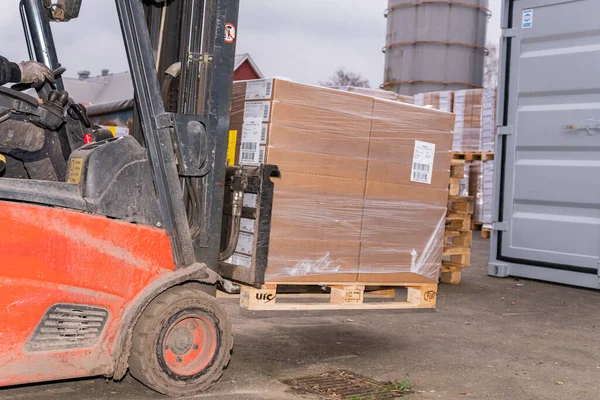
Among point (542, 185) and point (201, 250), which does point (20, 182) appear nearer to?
point (201, 250)

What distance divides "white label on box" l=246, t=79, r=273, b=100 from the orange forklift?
0.40 m

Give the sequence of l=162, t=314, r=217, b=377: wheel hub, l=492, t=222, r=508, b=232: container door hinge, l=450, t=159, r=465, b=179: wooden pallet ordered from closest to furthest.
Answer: l=162, t=314, r=217, b=377: wheel hub
l=450, t=159, r=465, b=179: wooden pallet
l=492, t=222, r=508, b=232: container door hinge

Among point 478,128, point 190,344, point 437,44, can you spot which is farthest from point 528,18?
point 437,44

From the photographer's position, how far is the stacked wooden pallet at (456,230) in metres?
8.09

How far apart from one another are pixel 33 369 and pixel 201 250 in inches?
42.6

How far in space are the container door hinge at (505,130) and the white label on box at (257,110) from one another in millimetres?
4872

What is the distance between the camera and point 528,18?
844 centimetres

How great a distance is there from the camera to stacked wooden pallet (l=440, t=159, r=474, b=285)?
809 cm

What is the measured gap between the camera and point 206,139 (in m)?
3.83

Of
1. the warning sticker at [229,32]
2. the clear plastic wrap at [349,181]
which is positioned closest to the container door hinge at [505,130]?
the clear plastic wrap at [349,181]

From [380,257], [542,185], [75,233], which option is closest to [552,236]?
[542,185]

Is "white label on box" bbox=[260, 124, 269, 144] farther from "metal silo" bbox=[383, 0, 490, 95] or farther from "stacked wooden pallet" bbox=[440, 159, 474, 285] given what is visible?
"metal silo" bbox=[383, 0, 490, 95]

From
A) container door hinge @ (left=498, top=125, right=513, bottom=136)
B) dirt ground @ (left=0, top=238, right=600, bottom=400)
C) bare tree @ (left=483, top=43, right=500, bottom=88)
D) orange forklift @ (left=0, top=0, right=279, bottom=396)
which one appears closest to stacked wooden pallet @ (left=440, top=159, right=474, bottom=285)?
container door hinge @ (left=498, top=125, right=513, bottom=136)

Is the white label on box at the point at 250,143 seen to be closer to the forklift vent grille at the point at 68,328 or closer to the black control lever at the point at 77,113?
the black control lever at the point at 77,113
